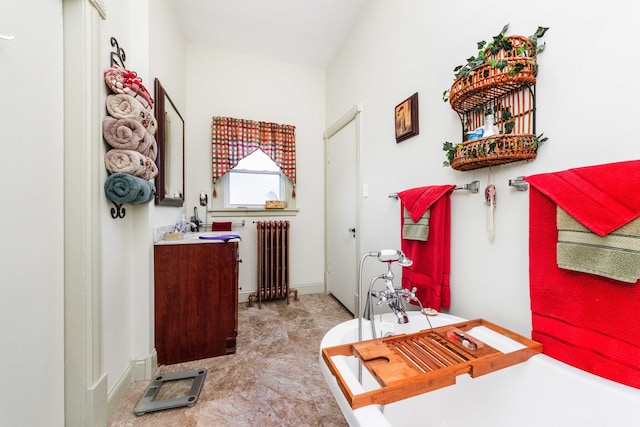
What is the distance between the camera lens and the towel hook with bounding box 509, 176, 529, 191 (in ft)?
3.31

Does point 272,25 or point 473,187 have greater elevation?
point 272,25

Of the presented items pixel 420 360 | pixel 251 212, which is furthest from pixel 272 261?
pixel 420 360

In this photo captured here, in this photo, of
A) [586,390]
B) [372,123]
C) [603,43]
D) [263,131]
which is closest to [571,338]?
[586,390]

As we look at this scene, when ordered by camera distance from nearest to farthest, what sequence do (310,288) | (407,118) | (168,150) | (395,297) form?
(395,297) < (407,118) < (168,150) < (310,288)

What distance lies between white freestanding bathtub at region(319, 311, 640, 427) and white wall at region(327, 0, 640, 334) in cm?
23

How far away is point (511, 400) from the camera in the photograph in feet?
2.98

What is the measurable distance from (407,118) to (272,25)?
1855 mm

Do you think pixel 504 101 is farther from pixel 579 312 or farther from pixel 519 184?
pixel 579 312

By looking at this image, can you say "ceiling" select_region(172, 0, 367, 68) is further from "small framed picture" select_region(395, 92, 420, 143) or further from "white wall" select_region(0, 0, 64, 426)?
"white wall" select_region(0, 0, 64, 426)

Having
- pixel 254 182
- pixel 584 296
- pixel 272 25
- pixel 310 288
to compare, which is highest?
pixel 272 25

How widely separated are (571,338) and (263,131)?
3008mm

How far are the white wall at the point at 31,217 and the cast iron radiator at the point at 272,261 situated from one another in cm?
184

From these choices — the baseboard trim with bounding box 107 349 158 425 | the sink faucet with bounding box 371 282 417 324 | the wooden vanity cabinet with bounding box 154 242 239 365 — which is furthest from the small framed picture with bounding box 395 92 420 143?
the baseboard trim with bounding box 107 349 158 425

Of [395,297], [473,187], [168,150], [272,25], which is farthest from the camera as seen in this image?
[272,25]
